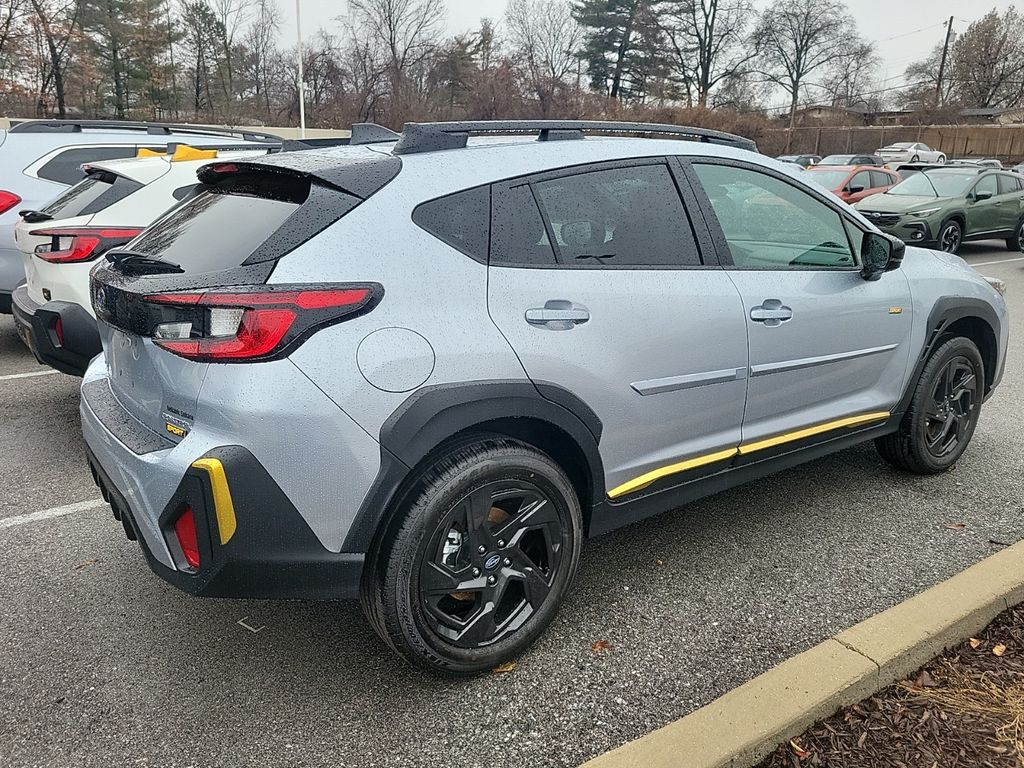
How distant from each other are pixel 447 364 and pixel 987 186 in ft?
50.5

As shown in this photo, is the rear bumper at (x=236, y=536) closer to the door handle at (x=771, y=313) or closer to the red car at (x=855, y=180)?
the door handle at (x=771, y=313)

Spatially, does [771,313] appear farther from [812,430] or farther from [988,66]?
[988,66]

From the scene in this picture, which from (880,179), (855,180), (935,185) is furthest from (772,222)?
(880,179)

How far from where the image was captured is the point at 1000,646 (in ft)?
8.69

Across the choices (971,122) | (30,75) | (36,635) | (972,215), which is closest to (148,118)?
(30,75)

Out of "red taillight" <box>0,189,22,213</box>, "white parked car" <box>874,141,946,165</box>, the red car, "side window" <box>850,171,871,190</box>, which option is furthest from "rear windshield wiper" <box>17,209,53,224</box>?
"white parked car" <box>874,141,946,165</box>

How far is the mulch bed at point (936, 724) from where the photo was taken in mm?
2148

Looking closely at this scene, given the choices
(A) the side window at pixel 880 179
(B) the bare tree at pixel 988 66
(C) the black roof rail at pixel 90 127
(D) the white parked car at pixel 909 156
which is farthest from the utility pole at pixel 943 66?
(C) the black roof rail at pixel 90 127

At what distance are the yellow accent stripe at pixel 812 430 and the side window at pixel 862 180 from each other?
13.6 meters

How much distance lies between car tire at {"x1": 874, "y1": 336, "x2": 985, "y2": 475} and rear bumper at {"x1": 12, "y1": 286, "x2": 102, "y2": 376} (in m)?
Answer: 4.17

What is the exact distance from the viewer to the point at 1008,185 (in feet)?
49.0

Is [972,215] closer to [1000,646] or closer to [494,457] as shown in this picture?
[1000,646]

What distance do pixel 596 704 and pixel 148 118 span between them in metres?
47.0

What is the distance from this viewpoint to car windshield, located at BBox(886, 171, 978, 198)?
13.9 metres
